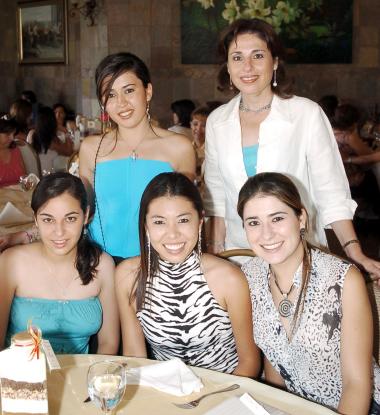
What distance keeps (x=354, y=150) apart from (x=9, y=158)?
9.76ft

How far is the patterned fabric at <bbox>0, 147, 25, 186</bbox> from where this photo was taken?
4.79 metres

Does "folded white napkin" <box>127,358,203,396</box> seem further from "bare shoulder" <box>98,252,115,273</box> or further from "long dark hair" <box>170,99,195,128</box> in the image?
"long dark hair" <box>170,99,195,128</box>

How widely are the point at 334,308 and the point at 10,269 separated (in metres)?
1.13

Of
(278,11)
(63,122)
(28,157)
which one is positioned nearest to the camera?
(28,157)

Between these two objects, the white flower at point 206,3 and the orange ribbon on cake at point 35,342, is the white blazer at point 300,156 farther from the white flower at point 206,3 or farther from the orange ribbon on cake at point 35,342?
the white flower at point 206,3

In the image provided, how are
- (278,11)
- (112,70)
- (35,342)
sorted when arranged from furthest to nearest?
1. (278,11)
2. (112,70)
3. (35,342)

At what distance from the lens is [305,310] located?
6.12ft

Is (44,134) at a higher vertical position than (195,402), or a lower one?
higher

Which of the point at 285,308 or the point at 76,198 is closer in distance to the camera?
the point at 285,308

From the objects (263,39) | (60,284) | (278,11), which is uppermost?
(278,11)

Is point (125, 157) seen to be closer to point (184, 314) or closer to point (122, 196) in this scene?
point (122, 196)

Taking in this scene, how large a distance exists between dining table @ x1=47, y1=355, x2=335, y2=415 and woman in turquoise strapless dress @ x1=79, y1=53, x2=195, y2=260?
0.85 metres

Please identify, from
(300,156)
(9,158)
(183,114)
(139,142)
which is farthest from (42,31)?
(300,156)

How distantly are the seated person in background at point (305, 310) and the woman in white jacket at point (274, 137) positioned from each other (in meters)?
0.51
